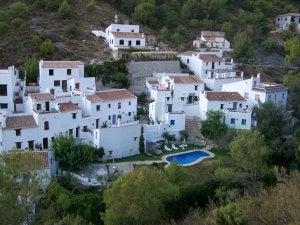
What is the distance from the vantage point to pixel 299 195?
12.7 meters

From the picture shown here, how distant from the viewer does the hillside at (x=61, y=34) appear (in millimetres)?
39688

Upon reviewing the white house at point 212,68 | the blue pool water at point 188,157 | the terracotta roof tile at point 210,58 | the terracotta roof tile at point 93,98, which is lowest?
the blue pool water at point 188,157

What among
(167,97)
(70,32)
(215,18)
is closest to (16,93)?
(167,97)

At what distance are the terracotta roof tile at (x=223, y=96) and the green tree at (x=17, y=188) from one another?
1775 centimetres

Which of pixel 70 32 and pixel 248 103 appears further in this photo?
pixel 70 32

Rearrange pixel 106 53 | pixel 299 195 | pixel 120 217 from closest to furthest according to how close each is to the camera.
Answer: pixel 299 195, pixel 120 217, pixel 106 53

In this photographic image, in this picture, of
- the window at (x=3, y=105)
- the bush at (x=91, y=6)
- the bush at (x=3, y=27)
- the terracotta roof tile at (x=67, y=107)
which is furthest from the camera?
the bush at (x=91, y=6)

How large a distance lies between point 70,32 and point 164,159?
75.9ft

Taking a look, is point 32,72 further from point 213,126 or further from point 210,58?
point 210,58

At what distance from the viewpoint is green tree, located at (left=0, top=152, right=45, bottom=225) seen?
14.0m

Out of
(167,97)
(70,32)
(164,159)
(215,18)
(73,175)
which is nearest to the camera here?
(73,175)

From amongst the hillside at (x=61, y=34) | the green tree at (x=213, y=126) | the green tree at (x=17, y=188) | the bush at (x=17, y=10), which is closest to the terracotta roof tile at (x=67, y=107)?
the green tree at (x=213, y=126)

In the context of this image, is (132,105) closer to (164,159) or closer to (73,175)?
(164,159)

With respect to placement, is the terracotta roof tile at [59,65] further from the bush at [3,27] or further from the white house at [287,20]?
the white house at [287,20]
